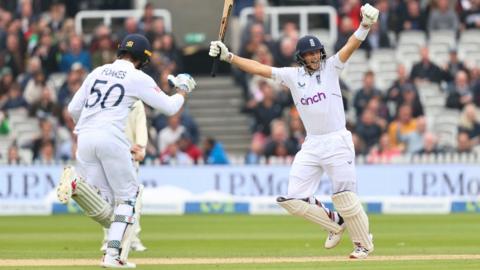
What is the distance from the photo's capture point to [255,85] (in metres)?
23.6

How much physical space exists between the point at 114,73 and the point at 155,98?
398 millimetres

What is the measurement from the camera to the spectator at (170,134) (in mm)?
21734

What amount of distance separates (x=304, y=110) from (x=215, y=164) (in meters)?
8.77

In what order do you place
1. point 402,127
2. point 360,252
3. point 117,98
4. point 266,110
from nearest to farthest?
point 117,98 → point 360,252 → point 402,127 → point 266,110

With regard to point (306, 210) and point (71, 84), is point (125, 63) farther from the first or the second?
point (71, 84)

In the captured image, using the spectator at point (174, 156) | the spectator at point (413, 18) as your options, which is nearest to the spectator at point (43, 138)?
the spectator at point (174, 156)

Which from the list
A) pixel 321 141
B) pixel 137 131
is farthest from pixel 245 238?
pixel 321 141

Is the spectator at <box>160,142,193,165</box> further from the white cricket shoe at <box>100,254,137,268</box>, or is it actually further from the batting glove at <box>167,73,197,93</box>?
the white cricket shoe at <box>100,254,137,268</box>

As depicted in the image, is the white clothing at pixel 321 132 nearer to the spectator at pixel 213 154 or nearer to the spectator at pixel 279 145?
the spectator at pixel 213 154

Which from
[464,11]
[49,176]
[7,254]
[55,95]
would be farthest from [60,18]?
[7,254]

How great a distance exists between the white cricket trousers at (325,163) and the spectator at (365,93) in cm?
981

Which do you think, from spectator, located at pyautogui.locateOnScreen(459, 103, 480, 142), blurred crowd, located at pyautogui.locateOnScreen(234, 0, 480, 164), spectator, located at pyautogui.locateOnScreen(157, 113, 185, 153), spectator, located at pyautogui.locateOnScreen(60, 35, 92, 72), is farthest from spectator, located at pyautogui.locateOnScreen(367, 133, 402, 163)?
spectator, located at pyautogui.locateOnScreen(60, 35, 92, 72)

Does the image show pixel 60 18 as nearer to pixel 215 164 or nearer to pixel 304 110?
pixel 215 164

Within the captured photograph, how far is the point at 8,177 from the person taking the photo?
21.0 metres
